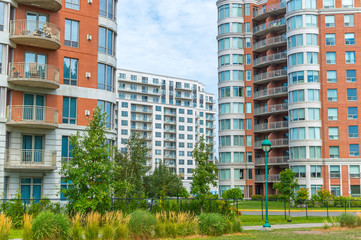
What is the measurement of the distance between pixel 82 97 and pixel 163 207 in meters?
12.7

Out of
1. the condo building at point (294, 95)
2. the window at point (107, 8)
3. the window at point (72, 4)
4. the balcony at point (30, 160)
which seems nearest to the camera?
the balcony at point (30, 160)

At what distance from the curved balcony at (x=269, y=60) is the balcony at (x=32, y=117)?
160 feet

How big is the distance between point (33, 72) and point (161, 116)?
102728 mm

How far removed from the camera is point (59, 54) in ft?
115

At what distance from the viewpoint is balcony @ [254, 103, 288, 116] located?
73012 millimetres

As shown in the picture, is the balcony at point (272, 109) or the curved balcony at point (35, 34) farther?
the balcony at point (272, 109)

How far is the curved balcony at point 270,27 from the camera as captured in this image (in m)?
74.9

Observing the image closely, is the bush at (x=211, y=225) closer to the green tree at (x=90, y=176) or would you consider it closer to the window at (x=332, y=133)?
the green tree at (x=90, y=176)

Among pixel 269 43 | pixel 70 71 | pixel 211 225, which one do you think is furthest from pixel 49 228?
pixel 269 43

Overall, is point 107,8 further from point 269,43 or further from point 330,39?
point 269,43

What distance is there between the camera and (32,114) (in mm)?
33219

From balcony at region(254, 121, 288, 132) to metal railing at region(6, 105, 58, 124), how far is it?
4647cm

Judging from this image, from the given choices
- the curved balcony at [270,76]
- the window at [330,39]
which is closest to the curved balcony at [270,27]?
the curved balcony at [270,76]

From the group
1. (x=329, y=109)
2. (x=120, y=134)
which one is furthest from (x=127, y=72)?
(x=329, y=109)
